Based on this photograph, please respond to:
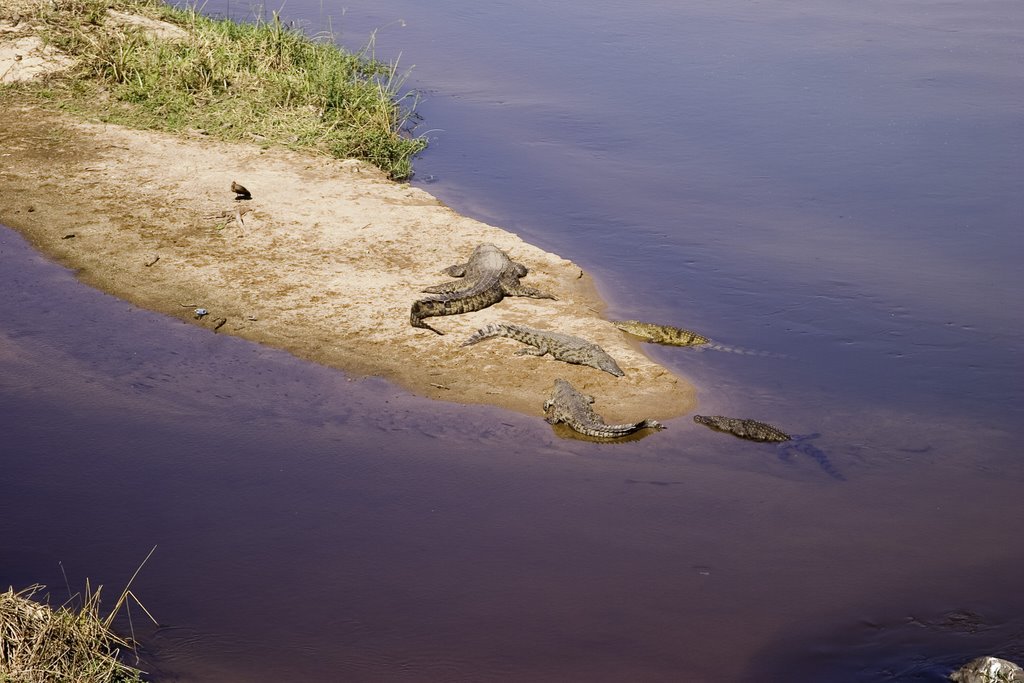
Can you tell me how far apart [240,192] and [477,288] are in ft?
11.3

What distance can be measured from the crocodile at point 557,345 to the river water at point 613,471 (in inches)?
29.3

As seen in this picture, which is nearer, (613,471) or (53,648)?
(53,648)

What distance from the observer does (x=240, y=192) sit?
11.5 meters

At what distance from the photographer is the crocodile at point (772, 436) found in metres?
7.49

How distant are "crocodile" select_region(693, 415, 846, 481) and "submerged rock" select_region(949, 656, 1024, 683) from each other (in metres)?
2.37

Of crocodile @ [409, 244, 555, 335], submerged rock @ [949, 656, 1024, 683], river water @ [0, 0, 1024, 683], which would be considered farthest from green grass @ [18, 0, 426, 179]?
submerged rock @ [949, 656, 1024, 683]

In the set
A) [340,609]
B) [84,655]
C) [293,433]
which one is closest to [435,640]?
[340,609]

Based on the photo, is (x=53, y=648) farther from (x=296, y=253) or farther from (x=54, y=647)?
(x=296, y=253)

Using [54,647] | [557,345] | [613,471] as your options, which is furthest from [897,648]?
[54,647]

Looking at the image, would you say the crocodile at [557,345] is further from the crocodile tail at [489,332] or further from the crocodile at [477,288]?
the crocodile at [477,288]

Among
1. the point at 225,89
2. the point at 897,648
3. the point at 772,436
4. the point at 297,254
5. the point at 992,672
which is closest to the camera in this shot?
the point at 992,672

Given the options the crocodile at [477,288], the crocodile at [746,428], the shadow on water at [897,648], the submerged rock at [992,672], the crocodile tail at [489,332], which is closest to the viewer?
the submerged rock at [992,672]

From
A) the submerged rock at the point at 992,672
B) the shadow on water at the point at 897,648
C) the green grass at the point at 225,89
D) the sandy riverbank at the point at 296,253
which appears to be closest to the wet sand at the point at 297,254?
the sandy riverbank at the point at 296,253

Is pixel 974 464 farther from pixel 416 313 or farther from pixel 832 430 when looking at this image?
pixel 416 313
